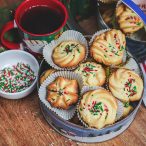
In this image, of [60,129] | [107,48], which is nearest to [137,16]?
[107,48]

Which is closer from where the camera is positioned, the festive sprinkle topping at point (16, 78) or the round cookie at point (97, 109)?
the round cookie at point (97, 109)

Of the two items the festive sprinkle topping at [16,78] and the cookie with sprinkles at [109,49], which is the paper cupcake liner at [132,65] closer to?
the cookie with sprinkles at [109,49]

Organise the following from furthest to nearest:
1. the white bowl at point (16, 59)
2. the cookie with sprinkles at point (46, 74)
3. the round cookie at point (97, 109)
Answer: the white bowl at point (16, 59), the cookie with sprinkles at point (46, 74), the round cookie at point (97, 109)

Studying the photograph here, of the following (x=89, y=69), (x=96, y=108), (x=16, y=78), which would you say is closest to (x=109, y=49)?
(x=89, y=69)

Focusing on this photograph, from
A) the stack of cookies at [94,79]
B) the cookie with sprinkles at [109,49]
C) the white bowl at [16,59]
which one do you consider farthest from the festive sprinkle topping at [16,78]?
the cookie with sprinkles at [109,49]

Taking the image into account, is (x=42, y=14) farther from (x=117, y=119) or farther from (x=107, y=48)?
(x=117, y=119)

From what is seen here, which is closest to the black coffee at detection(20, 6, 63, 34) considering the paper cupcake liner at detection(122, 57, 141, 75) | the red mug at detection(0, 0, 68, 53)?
the red mug at detection(0, 0, 68, 53)
